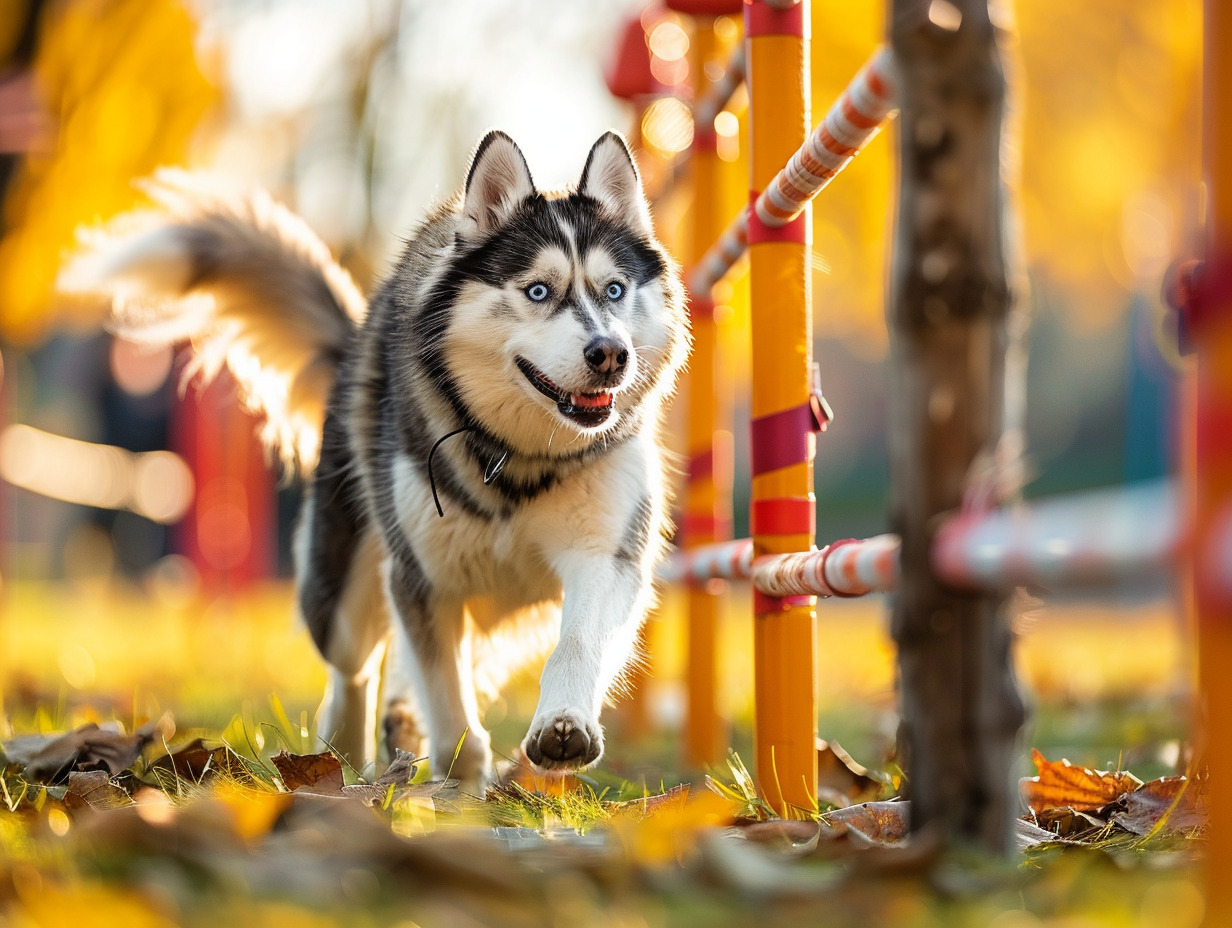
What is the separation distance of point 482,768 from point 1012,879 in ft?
5.53

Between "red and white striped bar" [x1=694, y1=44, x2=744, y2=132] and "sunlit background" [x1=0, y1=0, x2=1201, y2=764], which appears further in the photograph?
"sunlit background" [x1=0, y1=0, x2=1201, y2=764]

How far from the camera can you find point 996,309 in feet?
4.56

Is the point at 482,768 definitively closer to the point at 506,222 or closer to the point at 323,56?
the point at 506,222

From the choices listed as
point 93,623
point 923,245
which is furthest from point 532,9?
point 923,245

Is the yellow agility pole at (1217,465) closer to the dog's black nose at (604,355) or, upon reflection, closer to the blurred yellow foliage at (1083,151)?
the dog's black nose at (604,355)

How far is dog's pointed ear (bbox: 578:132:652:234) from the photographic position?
3053 mm

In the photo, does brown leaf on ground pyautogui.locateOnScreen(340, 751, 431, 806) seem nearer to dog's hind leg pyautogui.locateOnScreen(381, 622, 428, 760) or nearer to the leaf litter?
the leaf litter

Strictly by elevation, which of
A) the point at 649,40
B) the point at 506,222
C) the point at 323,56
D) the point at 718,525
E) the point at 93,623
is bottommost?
the point at 93,623

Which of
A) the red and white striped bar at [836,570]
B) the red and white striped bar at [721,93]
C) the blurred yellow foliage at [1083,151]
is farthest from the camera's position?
the blurred yellow foliage at [1083,151]

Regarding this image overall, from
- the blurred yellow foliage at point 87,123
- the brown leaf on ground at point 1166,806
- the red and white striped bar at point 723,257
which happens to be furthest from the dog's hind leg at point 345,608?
the blurred yellow foliage at point 87,123

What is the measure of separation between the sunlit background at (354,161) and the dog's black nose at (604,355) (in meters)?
0.98

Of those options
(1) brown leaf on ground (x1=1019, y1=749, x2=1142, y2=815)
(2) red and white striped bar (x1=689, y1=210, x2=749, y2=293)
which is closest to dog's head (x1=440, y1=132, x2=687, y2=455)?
(2) red and white striped bar (x1=689, y1=210, x2=749, y2=293)

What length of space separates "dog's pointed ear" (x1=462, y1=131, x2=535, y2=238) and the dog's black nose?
533 millimetres

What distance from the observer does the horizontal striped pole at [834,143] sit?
5.80 feet
